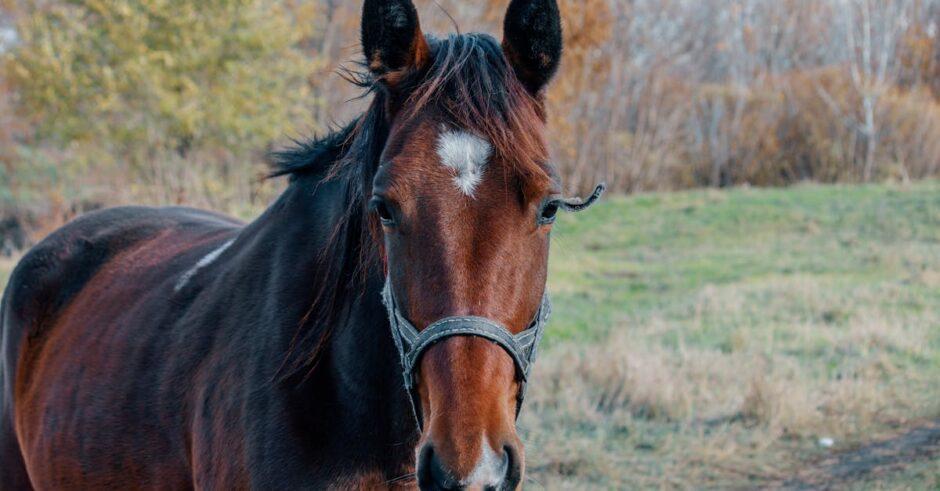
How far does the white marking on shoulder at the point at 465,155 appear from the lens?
6.11 ft

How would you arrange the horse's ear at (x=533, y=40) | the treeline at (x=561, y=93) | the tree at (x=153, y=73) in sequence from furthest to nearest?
1. the treeline at (x=561, y=93)
2. the tree at (x=153, y=73)
3. the horse's ear at (x=533, y=40)

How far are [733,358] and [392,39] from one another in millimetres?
5506

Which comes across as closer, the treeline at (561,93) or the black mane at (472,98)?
the black mane at (472,98)

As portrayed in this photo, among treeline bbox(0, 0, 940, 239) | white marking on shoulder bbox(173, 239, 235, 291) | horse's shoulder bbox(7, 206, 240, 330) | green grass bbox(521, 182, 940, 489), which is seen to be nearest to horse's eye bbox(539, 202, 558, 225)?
green grass bbox(521, 182, 940, 489)

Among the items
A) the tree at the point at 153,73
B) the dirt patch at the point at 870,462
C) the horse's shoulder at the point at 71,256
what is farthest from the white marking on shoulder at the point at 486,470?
the tree at the point at 153,73

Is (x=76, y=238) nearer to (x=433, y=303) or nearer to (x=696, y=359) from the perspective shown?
(x=433, y=303)

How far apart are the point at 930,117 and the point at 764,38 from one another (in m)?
6.35

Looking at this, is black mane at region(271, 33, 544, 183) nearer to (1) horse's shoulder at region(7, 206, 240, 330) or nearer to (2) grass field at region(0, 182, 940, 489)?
(2) grass field at region(0, 182, 940, 489)

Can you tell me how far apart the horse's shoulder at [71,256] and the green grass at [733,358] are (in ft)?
6.12

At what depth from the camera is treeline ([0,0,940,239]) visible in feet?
55.0

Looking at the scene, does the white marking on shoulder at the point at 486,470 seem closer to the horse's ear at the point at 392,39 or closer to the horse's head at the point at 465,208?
the horse's head at the point at 465,208

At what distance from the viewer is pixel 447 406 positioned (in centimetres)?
169

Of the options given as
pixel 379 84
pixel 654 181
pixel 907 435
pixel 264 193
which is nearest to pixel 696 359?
pixel 907 435

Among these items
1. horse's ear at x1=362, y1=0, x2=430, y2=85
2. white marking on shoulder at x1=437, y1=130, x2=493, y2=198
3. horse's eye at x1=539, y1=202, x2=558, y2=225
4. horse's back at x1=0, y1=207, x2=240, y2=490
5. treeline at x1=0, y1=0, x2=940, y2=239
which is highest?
horse's ear at x1=362, y1=0, x2=430, y2=85
